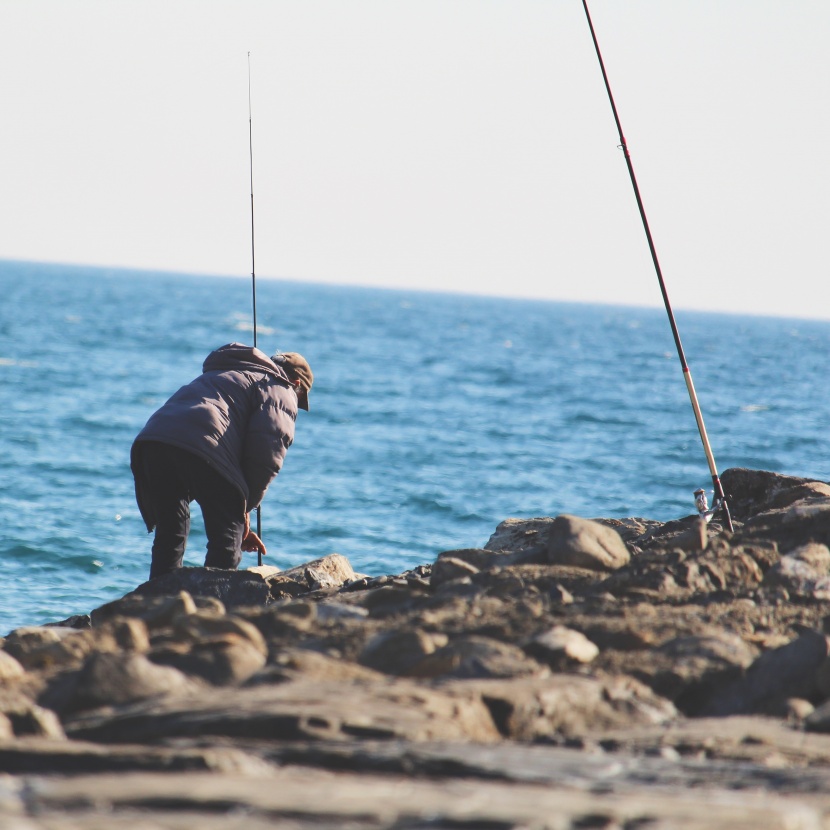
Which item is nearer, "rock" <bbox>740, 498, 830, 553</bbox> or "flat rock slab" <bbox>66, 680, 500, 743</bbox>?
"flat rock slab" <bbox>66, 680, 500, 743</bbox>

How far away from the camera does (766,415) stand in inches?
1053

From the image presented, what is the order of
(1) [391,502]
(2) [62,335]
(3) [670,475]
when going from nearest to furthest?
1. (1) [391,502]
2. (3) [670,475]
3. (2) [62,335]

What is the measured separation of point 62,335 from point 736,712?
38768 mm

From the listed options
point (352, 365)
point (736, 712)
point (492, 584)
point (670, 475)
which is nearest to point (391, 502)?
point (670, 475)

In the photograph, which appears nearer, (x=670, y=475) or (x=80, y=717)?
(x=80, y=717)

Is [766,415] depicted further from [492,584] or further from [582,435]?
[492,584]

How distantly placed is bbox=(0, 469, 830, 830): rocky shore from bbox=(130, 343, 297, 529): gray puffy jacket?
3.36 feet

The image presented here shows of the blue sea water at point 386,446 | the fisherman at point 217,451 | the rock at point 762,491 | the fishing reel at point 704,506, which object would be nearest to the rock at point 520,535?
the fishing reel at point 704,506

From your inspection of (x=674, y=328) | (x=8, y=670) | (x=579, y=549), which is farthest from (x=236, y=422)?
(x=8, y=670)

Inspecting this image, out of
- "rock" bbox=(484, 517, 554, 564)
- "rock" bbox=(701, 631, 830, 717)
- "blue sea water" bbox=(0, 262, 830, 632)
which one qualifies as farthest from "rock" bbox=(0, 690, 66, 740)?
"blue sea water" bbox=(0, 262, 830, 632)

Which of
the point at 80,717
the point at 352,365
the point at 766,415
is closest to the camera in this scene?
the point at 80,717

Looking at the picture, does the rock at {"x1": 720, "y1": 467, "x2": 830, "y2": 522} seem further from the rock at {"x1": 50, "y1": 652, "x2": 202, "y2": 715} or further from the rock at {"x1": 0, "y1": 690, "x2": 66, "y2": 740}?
the rock at {"x1": 0, "y1": 690, "x2": 66, "y2": 740}

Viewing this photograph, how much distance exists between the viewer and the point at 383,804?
238 centimetres

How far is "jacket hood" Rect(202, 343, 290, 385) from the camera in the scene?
5945 millimetres
